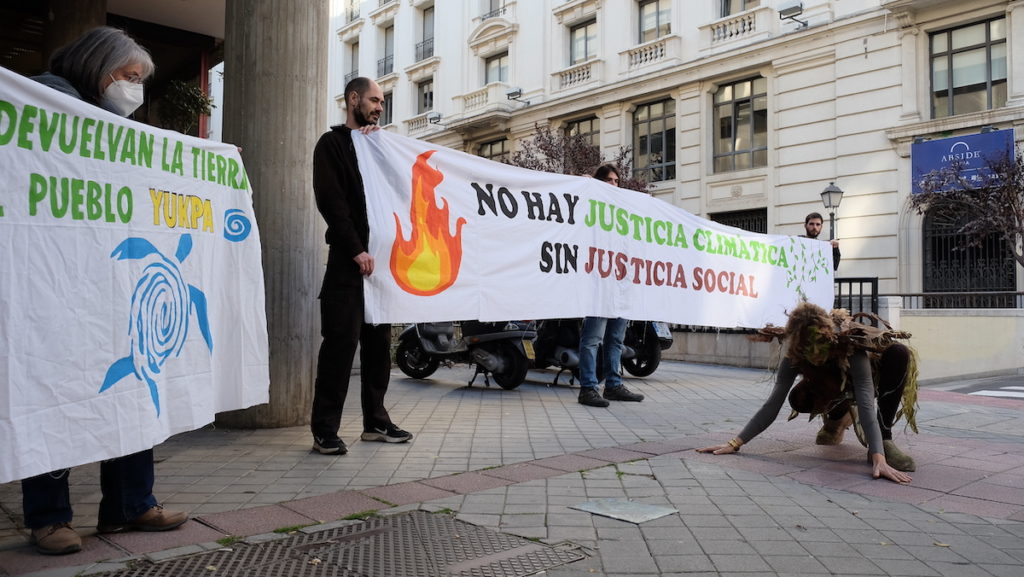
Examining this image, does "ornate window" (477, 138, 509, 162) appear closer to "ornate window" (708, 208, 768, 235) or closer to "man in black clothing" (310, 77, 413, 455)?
"ornate window" (708, 208, 768, 235)

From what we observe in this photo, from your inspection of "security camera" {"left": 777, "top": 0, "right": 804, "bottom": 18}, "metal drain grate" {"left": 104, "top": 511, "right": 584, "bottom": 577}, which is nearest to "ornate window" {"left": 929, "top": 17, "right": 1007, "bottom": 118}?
"security camera" {"left": 777, "top": 0, "right": 804, "bottom": 18}

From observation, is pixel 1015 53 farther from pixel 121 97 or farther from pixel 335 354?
pixel 121 97

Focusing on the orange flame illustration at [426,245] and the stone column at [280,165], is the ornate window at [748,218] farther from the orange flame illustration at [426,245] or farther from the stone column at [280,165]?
the stone column at [280,165]

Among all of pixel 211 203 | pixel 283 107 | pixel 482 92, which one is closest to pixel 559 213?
pixel 283 107

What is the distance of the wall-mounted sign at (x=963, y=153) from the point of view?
17.0 metres

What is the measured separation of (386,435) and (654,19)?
74.6ft

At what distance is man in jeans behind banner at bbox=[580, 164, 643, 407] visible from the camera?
7.40 meters

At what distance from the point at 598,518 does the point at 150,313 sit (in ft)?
6.93

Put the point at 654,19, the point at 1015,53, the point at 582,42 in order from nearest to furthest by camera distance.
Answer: the point at 1015,53
the point at 654,19
the point at 582,42

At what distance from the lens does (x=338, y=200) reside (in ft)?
15.8

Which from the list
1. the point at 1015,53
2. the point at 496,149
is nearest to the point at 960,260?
the point at 1015,53

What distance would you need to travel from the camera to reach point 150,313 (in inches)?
129

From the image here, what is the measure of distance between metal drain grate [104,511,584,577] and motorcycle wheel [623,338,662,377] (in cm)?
722

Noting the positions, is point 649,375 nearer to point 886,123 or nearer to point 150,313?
point 150,313
